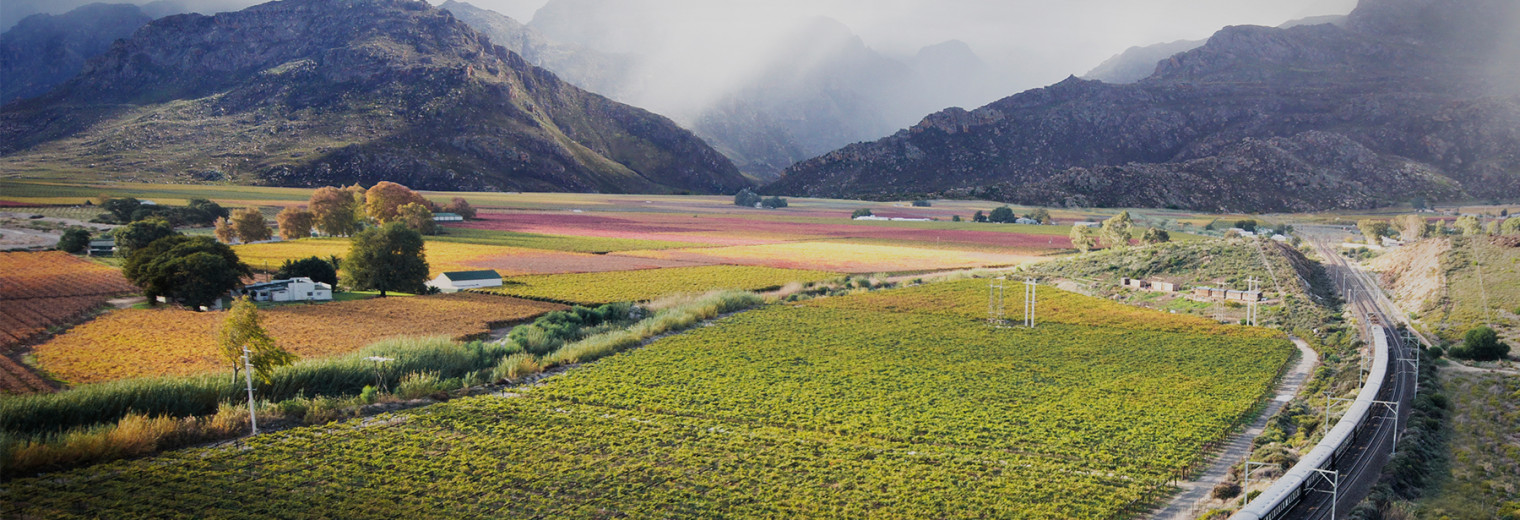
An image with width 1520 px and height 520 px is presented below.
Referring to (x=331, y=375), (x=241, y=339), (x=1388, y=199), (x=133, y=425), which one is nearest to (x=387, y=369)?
(x=331, y=375)

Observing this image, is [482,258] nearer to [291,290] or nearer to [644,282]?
[644,282]

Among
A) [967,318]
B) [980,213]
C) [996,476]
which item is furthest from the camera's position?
[980,213]

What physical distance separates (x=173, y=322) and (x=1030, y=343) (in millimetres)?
46155

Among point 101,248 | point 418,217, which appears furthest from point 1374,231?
point 101,248

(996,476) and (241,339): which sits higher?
(241,339)

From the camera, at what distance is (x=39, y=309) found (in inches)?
1721

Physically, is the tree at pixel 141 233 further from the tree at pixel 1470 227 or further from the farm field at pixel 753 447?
the tree at pixel 1470 227

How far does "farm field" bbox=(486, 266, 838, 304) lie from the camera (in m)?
58.3

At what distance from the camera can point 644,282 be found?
65.9 metres

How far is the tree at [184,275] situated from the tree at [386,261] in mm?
10427

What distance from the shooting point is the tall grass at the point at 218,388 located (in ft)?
83.0

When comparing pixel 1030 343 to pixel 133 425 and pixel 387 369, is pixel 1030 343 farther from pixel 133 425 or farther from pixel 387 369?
pixel 133 425

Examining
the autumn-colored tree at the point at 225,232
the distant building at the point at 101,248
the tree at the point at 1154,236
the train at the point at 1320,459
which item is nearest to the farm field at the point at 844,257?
the tree at the point at 1154,236

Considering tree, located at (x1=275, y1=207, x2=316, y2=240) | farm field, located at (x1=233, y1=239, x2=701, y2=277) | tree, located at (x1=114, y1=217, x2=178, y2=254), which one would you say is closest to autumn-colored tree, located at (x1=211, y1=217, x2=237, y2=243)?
farm field, located at (x1=233, y1=239, x2=701, y2=277)
